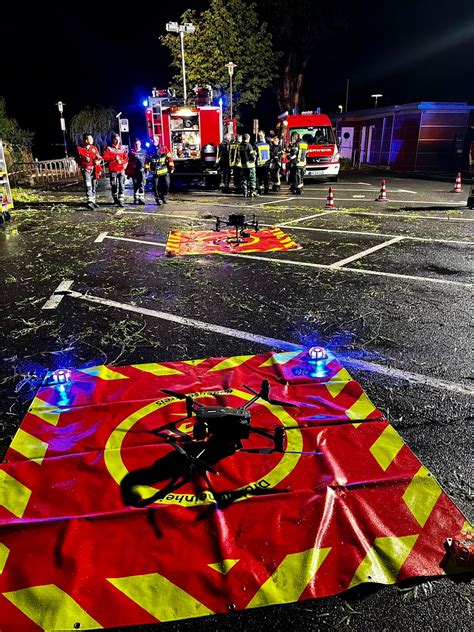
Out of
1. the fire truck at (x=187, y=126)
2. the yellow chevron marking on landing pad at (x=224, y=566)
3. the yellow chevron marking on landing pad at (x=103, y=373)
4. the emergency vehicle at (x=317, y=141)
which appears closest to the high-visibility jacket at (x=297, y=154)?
the emergency vehicle at (x=317, y=141)

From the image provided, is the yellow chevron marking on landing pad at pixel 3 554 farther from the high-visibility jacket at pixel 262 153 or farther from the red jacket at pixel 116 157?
the high-visibility jacket at pixel 262 153

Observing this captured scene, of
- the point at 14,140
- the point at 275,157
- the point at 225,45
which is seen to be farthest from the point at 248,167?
the point at 225,45

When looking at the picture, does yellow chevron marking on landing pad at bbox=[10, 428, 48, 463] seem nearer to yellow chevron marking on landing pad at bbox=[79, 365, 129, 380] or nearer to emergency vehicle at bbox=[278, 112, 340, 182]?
yellow chevron marking on landing pad at bbox=[79, 365, 129, 380]

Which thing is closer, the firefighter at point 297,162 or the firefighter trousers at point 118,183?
the firefighter trousers at point 118,183

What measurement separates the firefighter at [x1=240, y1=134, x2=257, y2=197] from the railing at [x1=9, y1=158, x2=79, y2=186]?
11568 mm

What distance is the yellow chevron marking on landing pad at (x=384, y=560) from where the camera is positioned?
226 cm

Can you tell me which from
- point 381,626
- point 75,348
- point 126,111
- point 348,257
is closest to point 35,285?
point 75,348

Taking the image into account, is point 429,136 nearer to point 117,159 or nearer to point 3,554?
point 117,159

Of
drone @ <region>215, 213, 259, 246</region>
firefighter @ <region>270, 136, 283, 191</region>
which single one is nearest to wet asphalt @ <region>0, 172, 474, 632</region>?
drone @ <region>215, 213, 259, 246</region>

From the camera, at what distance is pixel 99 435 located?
130 inches

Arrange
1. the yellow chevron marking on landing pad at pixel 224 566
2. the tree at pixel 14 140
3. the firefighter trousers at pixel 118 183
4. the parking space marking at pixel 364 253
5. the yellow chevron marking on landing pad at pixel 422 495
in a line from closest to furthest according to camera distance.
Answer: the yellow chevron marking on landing pad at pixel 224 566 → the yellow chevron marking on landing pad at pixel 422 495 → the parking space marking at pixel 364 253 → the firefighter trousers at pixel 118 183 → the tree at pixel 14 140

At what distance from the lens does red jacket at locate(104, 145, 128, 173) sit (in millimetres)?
13164

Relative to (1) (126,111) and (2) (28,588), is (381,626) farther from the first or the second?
(1) (126,111)

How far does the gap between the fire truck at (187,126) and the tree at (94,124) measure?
15505 millimetres
